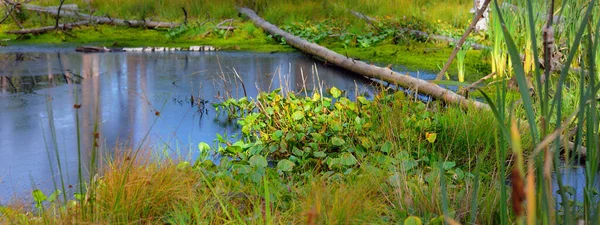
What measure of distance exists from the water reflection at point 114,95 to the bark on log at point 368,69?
5.4 inches

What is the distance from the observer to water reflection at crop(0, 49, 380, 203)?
14.5 ft

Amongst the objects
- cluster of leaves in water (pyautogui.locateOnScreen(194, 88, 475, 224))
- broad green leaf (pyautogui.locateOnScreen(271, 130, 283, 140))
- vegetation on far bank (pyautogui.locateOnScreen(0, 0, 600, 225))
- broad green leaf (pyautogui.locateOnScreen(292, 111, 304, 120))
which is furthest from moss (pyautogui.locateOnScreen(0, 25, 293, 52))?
broad green leaf (pyautogui.locateOnScreen(271, 130, 283, 140))

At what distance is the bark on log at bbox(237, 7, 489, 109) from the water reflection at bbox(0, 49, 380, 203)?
0.45 feet

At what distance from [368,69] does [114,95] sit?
2342 millimetres

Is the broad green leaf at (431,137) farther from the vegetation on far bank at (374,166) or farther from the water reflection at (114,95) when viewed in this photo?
the water reflection at (114,95)

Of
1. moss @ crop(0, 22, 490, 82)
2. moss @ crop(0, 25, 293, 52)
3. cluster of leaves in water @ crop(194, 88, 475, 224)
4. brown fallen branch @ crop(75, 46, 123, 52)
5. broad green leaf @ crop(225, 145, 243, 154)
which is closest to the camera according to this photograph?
cluster of leaves in water @ crop(194, 88, 475, 224)

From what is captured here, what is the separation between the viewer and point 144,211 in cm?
291

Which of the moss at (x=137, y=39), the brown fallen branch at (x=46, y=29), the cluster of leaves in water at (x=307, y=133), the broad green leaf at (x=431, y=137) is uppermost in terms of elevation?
the broad green leaf at (x=431, y=137)

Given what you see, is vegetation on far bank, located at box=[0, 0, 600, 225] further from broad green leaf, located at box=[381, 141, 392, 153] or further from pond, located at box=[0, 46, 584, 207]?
pond, located at box=[0, 46, 584, 207]

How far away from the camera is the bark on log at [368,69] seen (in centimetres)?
535

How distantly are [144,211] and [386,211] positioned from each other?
0.94 meters

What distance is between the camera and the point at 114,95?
645 centimetres

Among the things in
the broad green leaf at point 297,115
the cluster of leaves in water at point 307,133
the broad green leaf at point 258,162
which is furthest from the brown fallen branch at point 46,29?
the broad green leaf at point 258,162

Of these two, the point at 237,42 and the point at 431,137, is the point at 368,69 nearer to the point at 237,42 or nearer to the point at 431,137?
the point at 431,137
